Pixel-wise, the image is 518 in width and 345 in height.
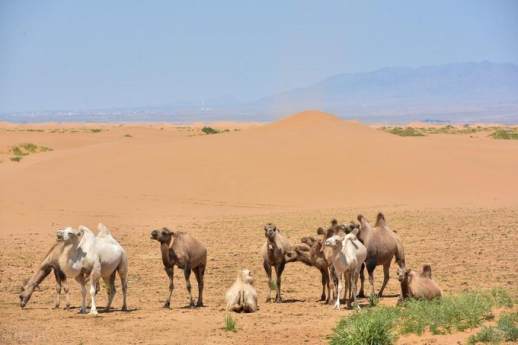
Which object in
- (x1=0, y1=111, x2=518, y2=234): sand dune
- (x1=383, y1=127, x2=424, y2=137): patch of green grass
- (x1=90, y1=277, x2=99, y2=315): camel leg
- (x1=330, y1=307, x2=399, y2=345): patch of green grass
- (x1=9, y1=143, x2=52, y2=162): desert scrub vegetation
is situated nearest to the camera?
(x1=330, y1=307, x2=399, y2=345): patch of green grass

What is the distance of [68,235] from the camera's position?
16.1 m

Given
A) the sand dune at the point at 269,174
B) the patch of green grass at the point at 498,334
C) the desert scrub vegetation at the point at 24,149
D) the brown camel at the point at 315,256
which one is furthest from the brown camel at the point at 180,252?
the desert scrub vegetation at the point at 24,149

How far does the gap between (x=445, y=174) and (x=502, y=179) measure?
8.95 ft

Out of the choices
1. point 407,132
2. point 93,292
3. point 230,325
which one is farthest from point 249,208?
point 407,132

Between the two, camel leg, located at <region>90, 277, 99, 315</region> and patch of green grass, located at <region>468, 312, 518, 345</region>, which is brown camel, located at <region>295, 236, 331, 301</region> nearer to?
camel leg, located at <region>90, 277, 99, 315</region>

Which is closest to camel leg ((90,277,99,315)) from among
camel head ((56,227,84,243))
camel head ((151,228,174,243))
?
camel head ((56,227,84,243))

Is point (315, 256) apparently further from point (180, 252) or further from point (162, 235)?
point (162, 235)

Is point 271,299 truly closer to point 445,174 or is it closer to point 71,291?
point 71,291

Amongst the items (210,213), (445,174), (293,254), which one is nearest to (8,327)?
(293,254)

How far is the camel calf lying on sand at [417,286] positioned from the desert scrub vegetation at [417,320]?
86cm

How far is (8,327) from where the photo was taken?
47.5 feet

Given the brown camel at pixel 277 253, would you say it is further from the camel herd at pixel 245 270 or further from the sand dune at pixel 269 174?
the sand dune at pixel 269 174

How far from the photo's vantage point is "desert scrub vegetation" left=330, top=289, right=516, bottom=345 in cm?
1222

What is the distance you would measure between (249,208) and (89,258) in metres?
19.6
